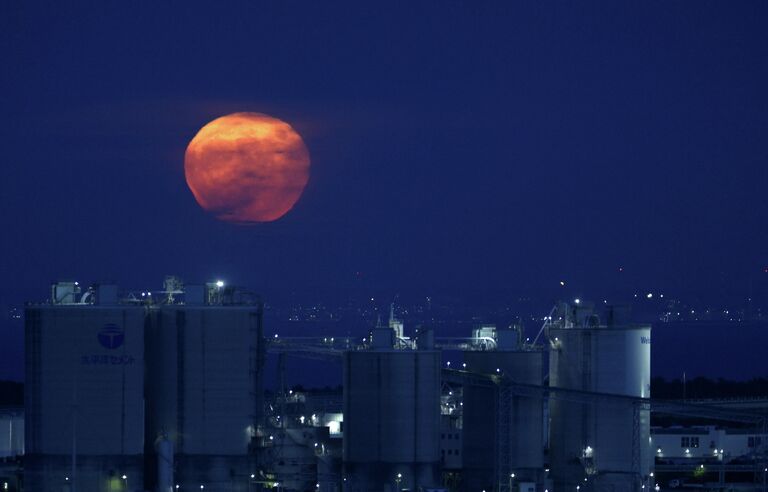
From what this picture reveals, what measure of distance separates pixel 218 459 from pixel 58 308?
19.5 feet

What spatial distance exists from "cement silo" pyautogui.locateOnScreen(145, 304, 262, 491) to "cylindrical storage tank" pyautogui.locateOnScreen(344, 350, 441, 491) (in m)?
2.77

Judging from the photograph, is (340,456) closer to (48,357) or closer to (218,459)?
(218,459)

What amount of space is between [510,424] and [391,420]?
12.2ft

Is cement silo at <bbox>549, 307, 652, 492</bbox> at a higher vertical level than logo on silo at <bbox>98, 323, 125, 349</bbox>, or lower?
lower

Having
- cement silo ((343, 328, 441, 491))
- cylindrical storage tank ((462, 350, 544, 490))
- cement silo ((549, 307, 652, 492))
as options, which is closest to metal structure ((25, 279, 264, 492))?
cement silo ((343, 328, 441, 491))

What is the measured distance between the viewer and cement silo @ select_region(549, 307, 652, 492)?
46.8 meters

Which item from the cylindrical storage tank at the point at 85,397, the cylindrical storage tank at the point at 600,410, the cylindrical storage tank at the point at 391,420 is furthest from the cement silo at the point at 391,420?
the cylindrical storage tank at the point at 85,397

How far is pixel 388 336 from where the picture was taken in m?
45.9

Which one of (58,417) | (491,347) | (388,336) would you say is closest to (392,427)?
(388,336)

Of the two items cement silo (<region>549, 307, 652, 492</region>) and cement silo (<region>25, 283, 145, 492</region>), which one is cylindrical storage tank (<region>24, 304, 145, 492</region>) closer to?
cement silo (<region>25, 283, 145, 492</region>)

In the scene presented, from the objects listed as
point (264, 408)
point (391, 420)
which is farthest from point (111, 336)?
point (391, 420)

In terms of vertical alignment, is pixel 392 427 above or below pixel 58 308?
below

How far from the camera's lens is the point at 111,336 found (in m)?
43.8

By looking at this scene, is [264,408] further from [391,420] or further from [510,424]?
[510,424]
